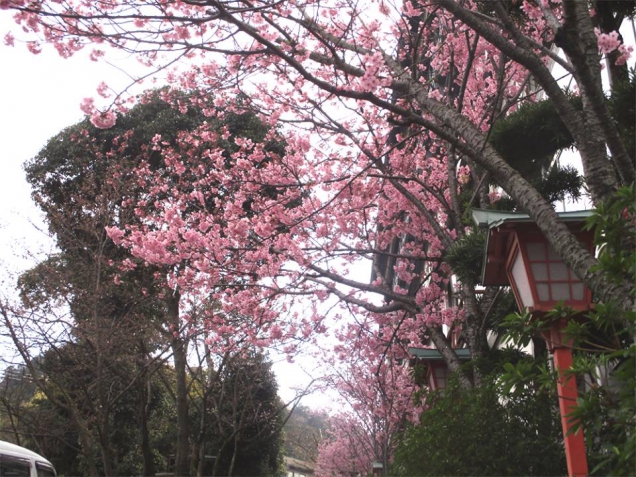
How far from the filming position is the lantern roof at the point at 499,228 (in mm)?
4598

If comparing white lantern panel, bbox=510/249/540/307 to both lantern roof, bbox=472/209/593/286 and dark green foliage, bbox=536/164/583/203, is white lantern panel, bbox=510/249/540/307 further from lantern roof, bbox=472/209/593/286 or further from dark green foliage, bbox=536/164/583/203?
dark green foliage, bbox=536/164/583/203

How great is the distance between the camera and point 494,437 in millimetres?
5688

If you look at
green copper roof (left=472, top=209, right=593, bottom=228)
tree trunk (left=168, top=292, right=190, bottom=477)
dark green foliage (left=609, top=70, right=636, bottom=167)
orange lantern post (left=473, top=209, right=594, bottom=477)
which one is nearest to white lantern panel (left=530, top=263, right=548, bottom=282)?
orange lantern post (left=473, top=209, right=594, bottom=477)

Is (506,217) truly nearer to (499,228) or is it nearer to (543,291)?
(499,228)

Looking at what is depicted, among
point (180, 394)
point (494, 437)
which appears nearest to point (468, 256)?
point (494, 437)

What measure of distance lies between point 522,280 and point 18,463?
825 cm

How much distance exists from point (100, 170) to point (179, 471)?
8.13 meters

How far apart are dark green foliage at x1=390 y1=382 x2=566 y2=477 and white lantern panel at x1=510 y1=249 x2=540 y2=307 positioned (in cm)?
95

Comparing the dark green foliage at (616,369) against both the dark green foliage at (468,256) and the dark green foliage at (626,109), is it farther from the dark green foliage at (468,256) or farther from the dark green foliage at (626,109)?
the dark green foliage at (468,256)

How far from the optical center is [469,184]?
10.8 m

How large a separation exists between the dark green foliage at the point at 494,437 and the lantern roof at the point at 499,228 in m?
0.96

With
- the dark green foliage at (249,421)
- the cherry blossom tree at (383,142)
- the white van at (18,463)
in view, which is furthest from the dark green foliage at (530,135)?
the dark green foliage at (249,421)

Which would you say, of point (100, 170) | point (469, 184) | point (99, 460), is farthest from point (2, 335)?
point (469, 184)

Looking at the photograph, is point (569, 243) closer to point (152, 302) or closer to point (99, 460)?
point (152, 302)
